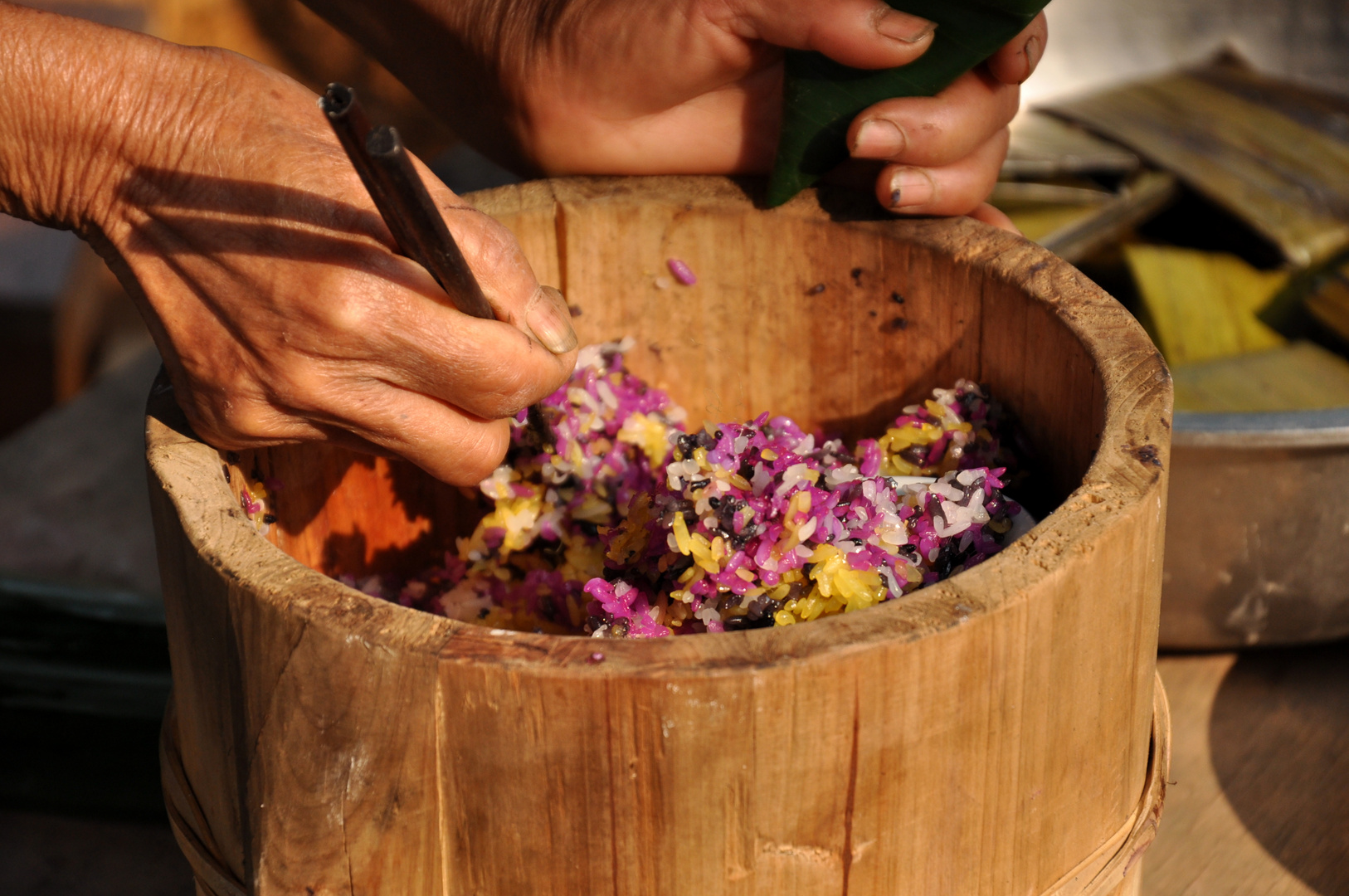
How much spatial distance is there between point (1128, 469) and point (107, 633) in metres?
1.77

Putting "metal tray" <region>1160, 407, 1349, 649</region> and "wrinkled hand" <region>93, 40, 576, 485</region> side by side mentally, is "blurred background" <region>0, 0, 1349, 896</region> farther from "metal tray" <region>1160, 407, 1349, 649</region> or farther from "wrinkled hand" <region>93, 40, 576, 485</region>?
"wrinkled hand" <region>93, 40, 576, 485</region>

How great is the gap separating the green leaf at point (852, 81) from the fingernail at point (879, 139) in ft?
0.11

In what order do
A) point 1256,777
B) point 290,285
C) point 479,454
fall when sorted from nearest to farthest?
point 290,285, point 479,454, point 1256,777

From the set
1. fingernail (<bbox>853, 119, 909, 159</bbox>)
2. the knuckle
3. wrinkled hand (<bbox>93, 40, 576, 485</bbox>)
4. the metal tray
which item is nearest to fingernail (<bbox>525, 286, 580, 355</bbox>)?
wrinkled hand (<bbox>93, 40, 576, 485</bbox>)

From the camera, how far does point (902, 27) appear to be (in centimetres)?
135

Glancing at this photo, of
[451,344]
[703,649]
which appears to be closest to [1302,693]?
[703,649]

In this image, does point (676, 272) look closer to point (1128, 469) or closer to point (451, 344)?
point (451, 344)

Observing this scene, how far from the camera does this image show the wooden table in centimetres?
153

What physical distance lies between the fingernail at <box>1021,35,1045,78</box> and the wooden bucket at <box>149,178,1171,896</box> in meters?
0.38

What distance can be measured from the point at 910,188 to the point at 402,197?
0.75 metres

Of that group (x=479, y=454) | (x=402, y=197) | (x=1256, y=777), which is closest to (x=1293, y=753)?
(x=1256, y=777)

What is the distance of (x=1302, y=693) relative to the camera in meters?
1.79

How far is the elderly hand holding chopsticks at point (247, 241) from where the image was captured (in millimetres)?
1100

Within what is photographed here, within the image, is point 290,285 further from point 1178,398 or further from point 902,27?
point 1178,398
